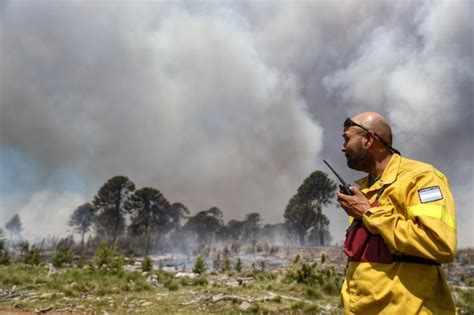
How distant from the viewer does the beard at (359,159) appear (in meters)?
1.91

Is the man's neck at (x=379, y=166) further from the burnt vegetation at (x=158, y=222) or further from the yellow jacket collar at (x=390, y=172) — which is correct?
the burnt vegetation at (x=158, y=222)

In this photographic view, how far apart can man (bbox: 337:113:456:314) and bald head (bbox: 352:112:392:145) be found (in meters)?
0.18

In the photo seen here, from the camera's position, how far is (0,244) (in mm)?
22641

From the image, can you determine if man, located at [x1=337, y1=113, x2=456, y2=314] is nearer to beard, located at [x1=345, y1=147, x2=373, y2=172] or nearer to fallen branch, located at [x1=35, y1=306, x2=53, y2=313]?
beard, located at [x1=345, y1=147, x2=373, y2=172]

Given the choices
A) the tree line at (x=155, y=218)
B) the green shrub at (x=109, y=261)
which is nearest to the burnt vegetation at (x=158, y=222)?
the tree line at (x=155, y=218)

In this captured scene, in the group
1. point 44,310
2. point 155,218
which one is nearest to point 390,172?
point 44,310

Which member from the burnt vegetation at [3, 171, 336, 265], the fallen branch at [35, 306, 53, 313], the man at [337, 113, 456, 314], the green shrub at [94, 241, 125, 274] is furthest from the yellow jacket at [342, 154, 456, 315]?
the burnt vegetation at [3, 171, 336, 265]

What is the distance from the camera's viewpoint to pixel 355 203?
1.65 meters

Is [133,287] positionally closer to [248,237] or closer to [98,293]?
[98,293]

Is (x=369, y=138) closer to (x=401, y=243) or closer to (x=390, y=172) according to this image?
(x=390, y=172)

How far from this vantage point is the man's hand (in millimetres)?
1619

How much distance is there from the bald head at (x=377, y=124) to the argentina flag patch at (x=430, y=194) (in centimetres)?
47

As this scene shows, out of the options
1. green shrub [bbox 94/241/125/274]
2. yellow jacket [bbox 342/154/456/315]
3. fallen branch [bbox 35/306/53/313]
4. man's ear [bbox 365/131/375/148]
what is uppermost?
man's ear [bbox 365/131/375/148]

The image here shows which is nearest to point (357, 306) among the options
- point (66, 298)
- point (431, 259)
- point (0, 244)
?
point (431, 259)
